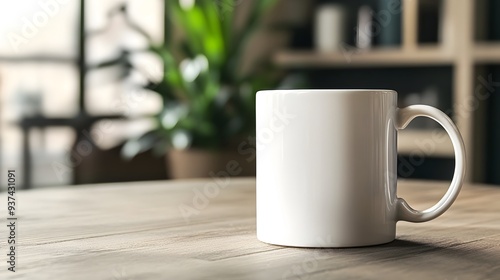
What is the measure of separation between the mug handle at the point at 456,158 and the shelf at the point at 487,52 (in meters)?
2.35

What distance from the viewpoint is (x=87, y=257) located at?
64 centimetres

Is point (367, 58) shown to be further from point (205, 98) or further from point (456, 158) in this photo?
point (456, 158)

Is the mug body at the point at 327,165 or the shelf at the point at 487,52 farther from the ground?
the shelf at the point at 487,52

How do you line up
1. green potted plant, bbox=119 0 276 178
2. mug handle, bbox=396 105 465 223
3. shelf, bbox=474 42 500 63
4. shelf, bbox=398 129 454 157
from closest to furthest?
mug handle, bbox=396 105 465 223 → shelf, bbox=474 42 500 63 → green potted plant, bbox=119 0 276 178 → shelf, bbox=398 129 454 157

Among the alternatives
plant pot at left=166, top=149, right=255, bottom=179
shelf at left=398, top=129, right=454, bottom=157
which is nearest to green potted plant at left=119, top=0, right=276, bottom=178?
plant pot at left=166, top=149, right=255, bottom=179

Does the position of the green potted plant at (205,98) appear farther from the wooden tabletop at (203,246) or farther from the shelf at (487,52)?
the wooden tabletop at (203,246)

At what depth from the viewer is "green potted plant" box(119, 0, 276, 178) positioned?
3.00 meters

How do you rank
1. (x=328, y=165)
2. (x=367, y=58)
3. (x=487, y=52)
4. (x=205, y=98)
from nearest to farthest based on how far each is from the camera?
(x=328, y=165), (x=487, y=52), (x=205, y=98), (x=367, y=58)

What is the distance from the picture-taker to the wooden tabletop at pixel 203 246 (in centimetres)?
58

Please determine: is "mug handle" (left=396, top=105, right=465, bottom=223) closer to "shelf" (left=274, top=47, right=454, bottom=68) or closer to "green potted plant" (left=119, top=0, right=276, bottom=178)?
"green potted plant" (left=119, top=0, right=276, bottom=178)

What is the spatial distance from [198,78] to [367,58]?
76cm

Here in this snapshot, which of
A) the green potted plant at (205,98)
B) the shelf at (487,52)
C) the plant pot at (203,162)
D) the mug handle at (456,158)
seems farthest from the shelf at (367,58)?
the mug handle at (456,158)

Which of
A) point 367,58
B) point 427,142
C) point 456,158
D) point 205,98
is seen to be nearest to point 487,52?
point 427,142

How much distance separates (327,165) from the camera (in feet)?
2.19
